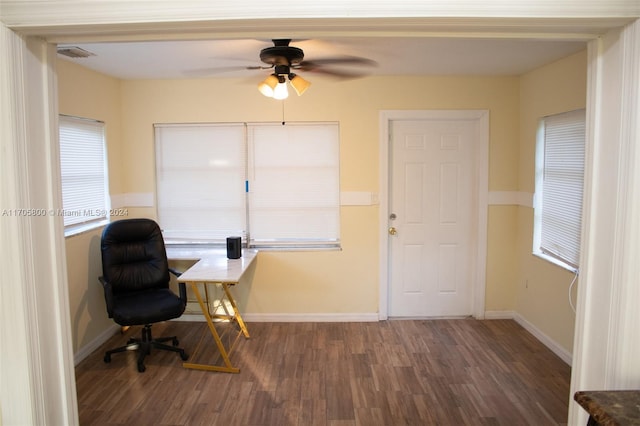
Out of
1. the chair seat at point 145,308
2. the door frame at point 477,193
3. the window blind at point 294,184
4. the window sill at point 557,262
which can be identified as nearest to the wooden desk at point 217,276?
the chair seat at point 145,308

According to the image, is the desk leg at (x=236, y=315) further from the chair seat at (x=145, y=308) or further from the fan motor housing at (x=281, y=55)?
the fan motor housing at (x=281, y=55)

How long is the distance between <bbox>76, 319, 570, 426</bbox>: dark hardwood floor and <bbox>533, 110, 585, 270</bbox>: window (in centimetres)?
90

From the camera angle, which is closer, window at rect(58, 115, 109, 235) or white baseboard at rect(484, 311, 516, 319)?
window at rect(58, 115, 109, 235)

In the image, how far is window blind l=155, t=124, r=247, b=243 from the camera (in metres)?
4.09

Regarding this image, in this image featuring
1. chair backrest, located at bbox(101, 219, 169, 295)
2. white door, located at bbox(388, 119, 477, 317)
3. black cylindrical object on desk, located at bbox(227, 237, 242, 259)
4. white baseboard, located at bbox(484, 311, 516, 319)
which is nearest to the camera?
chair backrest, located at bbox(101, 219, 169, 295)

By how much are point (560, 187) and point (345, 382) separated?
239 cm

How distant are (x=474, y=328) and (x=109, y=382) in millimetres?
3245

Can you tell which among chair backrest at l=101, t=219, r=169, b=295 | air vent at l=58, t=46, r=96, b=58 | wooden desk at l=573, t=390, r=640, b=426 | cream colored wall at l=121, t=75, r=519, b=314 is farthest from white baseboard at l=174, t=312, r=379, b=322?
wooden desk at l=573, t=390, r=640, b=426

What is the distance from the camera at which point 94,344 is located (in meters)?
3.57

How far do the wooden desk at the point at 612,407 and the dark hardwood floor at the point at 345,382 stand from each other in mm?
1411

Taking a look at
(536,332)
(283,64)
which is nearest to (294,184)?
(283,64)

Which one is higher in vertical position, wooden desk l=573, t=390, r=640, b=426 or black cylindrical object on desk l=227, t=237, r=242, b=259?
black cylindrical object on desk l=227, t=237, r=242, b=259

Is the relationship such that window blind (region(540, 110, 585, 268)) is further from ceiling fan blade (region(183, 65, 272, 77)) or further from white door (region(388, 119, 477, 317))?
ceiling fan blade (region(183, 65, 272, 77))

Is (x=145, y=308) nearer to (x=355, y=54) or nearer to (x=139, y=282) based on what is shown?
(x=139, y=282)
